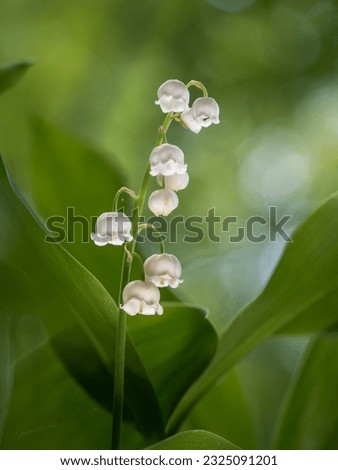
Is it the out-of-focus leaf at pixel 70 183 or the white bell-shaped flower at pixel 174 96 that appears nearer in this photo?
the white bell-shaped flower at pixel 174 96

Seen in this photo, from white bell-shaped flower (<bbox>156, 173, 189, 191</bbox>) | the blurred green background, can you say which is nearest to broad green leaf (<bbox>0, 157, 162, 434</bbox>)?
white bell-shaped flower (<bbox>156, 173, 189, 191</bbox>)

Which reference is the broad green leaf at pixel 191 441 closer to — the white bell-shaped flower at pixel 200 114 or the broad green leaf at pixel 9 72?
the white bell-shaped flower at pixel 200 114

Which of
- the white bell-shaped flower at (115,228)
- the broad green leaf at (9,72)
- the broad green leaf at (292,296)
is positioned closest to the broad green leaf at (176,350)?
the broad green leaf at (292,296)

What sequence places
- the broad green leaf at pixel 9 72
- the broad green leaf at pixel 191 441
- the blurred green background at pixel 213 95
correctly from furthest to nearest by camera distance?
the blurred green background at pixel 213 95, the broad green leaf at pixel 9 72, the broad green leaf at pixel 191 441

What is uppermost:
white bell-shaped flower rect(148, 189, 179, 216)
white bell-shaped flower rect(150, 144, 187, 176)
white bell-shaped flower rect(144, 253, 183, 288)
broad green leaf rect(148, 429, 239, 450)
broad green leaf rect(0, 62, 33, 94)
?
broad green leaf rect(0, 62, 33, 94)

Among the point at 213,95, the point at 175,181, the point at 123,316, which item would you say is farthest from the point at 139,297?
the point at 213,95

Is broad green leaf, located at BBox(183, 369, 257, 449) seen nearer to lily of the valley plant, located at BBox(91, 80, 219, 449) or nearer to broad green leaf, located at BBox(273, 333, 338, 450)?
broad green leaf, located at BBox(273, 333, 338, 450)

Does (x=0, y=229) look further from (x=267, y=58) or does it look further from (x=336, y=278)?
(x=267, y=58)

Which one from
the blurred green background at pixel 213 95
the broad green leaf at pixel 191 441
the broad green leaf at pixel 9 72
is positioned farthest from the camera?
the blurred green background at pixel 213 95
